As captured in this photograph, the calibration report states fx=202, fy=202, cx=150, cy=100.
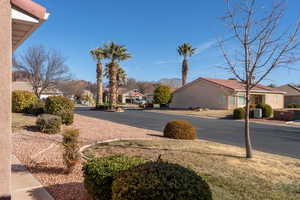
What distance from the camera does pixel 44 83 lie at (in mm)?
24781

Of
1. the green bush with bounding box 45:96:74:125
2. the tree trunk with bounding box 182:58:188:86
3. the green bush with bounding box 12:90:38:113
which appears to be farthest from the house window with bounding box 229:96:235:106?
the green bush with bounding box 12:90:38:113

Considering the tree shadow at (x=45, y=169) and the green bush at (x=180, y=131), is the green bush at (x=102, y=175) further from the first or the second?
the green bush at (x=180, y=131)

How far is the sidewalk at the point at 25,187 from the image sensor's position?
3344 millimetres

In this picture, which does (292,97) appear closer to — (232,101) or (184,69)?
(232,101)

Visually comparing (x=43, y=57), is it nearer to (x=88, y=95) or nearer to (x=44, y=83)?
(x=44, y=83)

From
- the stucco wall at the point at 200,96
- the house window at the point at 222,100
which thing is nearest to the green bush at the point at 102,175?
the stucco wall at the point at 200,96

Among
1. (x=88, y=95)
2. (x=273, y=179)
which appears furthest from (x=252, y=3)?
(x=88, y=95)

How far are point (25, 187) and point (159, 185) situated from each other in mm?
2884

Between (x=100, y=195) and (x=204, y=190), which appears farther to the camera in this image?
(x=100, y=195)

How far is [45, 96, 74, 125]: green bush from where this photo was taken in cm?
1160

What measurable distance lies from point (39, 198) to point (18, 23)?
9.07ft

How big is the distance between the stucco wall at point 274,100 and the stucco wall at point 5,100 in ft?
117

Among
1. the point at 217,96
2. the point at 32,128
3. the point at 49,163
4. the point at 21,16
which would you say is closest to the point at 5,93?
the point at 21,16

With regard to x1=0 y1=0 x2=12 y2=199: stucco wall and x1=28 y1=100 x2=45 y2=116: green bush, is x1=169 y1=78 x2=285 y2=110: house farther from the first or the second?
x1=0 y1=0 x2=12 y2=199: stucco wall
